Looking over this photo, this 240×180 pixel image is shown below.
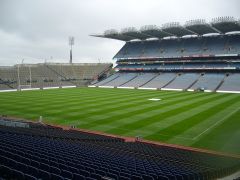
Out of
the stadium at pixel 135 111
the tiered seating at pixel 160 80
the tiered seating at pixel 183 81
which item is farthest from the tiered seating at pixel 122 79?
the tiered seating at pixel 183 81

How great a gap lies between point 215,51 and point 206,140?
59714 millimetres

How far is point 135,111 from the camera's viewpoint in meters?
37.7

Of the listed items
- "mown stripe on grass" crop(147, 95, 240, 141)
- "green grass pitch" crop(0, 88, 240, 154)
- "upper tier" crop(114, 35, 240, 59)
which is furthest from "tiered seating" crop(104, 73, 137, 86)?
"mown stripe on grass" crop(147, 95, 240, 141)

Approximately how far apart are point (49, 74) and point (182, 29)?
45775 millimetres

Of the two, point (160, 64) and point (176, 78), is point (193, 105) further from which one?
point (160, 64)

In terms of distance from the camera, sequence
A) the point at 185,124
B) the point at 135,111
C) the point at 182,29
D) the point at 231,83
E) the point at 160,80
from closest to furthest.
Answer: the point at 185,124 → the point at 135,111 → the point at 231,83 → the point at 182,29 → the point at 160,80

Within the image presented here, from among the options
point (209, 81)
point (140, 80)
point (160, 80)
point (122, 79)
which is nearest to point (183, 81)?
point (209, 81)

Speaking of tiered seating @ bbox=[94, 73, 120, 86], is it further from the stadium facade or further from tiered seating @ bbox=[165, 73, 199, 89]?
tiered seating @ bbox=[165, 73, 199, 89]

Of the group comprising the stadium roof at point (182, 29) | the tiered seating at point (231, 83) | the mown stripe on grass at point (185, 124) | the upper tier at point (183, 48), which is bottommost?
the mown stripe on grass at point (185, 124)

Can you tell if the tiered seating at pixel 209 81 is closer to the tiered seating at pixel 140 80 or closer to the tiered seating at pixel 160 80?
the tiered seating at pixel 160 80

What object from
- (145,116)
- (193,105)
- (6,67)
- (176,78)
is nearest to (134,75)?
(176,78)

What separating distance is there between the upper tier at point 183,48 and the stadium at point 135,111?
0.33 metres

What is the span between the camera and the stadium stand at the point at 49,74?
3285 inches

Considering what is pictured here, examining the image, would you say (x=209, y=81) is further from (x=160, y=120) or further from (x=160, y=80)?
(x=160, y=120)
